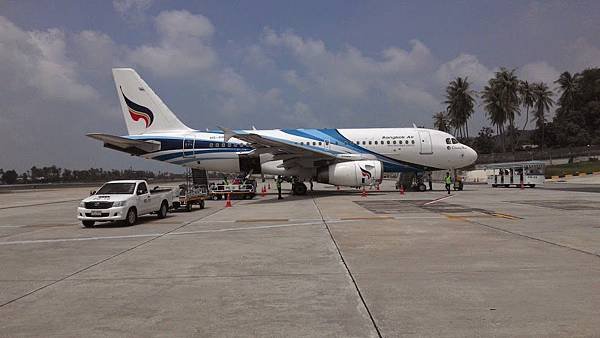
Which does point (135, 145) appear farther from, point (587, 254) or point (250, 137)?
point (587, 254)

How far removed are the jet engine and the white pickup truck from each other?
12346 mm

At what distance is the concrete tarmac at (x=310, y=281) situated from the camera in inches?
201

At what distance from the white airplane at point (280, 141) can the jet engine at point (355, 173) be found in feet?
0.41

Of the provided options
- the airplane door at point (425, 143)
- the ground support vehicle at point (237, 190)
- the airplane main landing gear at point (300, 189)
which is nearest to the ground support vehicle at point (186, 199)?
the ground support vehicle at point (237, 190)

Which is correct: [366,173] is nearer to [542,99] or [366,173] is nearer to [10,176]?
[542,99]

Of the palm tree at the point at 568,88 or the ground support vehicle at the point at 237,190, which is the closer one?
Answer: the ground support vehicle at the point at 237,190

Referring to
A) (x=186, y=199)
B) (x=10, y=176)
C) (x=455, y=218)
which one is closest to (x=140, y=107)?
(x=186, y=199)

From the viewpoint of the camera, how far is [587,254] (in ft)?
28.8

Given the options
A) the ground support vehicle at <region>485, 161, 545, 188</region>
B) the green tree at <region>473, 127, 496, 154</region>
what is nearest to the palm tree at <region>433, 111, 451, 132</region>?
the green tree at <region>473, 127, 496, 154</region>

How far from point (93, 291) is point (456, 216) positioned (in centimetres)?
1258

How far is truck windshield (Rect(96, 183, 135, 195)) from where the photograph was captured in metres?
16.4

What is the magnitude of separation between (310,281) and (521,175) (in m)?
36.8

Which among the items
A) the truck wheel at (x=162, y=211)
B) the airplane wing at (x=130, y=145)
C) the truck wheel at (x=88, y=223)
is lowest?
the truck wheel at (x=88, y=223)

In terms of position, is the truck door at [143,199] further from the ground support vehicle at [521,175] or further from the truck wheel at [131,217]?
the ground support vehicle at [521,175]
